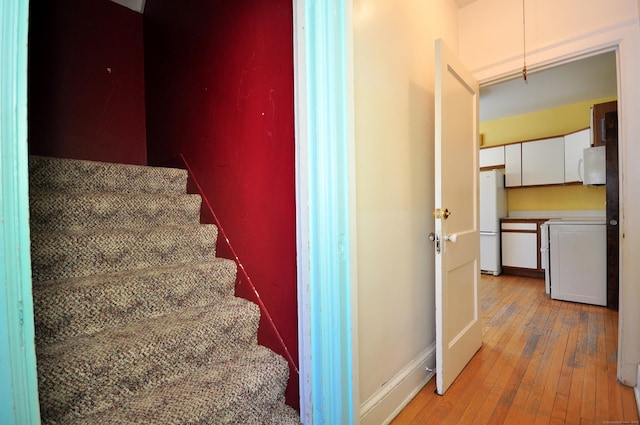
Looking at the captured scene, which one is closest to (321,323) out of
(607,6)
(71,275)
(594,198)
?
(71,275)

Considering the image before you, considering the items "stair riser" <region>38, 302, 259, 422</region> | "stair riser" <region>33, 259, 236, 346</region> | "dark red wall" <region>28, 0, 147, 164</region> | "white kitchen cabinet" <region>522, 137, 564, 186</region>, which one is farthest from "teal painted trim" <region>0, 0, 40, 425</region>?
"white kitchen cabinet" <region>522, 137, 564, 186</region>

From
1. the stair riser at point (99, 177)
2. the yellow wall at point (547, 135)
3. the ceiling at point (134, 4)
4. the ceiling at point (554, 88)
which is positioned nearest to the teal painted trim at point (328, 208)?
the stair riser at point (99, 177)

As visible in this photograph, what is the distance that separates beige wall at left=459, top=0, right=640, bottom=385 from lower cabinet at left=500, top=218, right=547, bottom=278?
2692 mm

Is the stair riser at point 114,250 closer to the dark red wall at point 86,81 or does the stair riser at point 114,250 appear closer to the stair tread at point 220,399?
the stair tread at point 220,399

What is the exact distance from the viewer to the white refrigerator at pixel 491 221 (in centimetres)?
424

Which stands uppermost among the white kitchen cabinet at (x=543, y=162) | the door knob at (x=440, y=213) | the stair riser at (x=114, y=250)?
the white kitchen cabinet at (x=543, y=162)

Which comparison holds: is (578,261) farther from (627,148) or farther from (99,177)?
(99,177)

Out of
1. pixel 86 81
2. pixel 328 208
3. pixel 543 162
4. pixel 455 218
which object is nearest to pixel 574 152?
pixel 543 162

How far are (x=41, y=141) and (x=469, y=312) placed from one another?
10.3 ft

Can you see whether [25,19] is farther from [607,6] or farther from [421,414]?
[607,6]

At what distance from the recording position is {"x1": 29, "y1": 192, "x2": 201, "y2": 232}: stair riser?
4.27 feet

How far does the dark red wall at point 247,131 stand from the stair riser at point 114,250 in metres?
0.15

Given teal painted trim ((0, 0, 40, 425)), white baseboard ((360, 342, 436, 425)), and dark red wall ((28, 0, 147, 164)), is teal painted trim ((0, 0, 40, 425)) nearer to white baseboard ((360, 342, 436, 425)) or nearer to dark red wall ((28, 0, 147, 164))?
white baseboard ((360, 342, 436, 425))

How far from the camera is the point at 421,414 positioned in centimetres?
141
